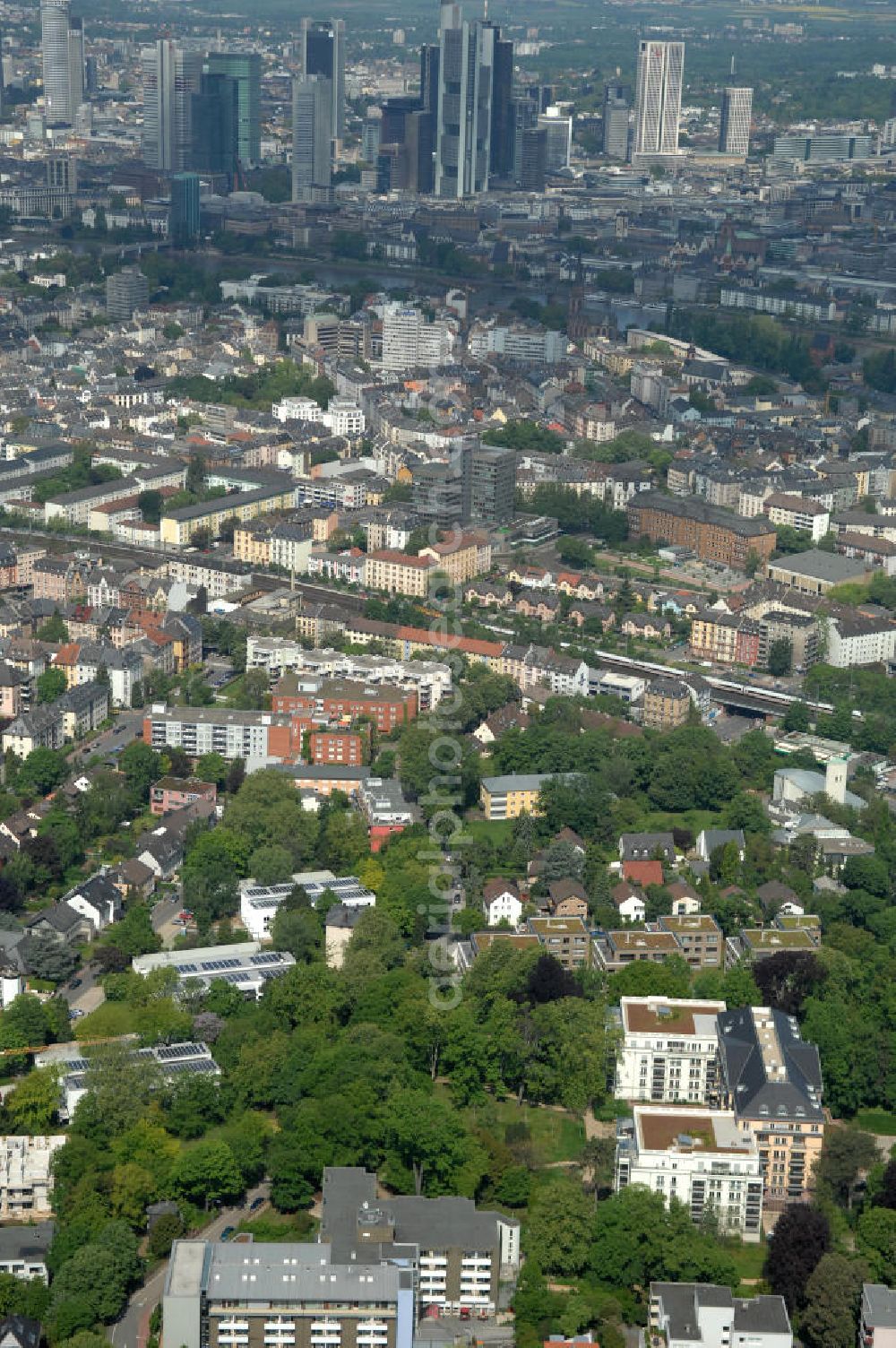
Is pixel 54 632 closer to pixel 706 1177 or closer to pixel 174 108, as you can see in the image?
pixel 706 1177

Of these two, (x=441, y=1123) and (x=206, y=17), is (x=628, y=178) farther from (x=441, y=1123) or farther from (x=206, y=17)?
(x=441, y=1123)

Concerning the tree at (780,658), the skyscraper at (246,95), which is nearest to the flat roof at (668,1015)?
the tree at (780,658)

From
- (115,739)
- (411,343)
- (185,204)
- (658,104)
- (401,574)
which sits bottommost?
(115,739)

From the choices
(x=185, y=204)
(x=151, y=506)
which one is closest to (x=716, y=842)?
(x=151, y=506)

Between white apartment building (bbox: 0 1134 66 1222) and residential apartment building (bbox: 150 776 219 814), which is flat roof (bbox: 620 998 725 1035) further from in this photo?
residential apartment building (bbox: 150 776 219 814)

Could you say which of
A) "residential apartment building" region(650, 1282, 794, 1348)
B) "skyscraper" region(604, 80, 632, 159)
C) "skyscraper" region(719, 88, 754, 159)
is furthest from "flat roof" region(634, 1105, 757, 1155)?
"skyscraper" region(719, 88, 754, 159)

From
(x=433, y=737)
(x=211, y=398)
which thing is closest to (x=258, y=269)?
(x=211, y=398)

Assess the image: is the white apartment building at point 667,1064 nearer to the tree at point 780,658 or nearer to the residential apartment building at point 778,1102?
the residential apartment building at point 778,1102
